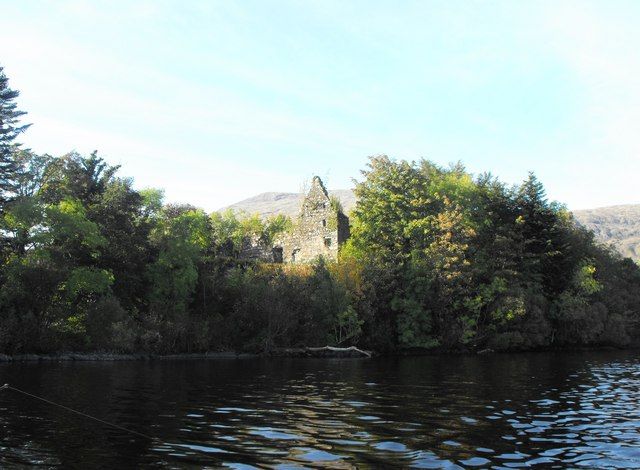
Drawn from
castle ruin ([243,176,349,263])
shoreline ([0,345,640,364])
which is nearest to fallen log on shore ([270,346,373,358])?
shoreline ([0,345,640,364])

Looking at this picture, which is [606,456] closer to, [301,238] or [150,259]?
[150,259]

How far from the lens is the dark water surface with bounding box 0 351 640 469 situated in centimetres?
1083

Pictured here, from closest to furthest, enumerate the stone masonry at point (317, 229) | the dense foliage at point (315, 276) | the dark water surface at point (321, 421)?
the dark water surface at point (321, 421) → the dense foliage at point (315, 276) → the stone masonry at point (317, 229)

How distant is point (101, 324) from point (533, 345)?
4204 cm

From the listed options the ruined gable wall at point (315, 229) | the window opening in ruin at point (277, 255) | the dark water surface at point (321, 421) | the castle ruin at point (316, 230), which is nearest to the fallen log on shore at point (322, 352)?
the castle ruin at point (316, 230)

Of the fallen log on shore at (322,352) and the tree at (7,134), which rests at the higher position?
the tree at (7,134)

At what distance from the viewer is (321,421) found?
15109 mm

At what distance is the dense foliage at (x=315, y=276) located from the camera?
40000mm

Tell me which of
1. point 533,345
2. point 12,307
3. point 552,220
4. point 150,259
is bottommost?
point 533,345

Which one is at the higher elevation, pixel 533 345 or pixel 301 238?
pixel 301 238

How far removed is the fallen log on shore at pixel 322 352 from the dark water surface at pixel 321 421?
17617 mm

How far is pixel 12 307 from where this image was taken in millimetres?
37719

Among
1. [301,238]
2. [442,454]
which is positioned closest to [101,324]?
[301,238]

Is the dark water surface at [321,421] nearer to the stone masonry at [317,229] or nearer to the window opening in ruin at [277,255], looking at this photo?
the stone masonry at [317,229]
